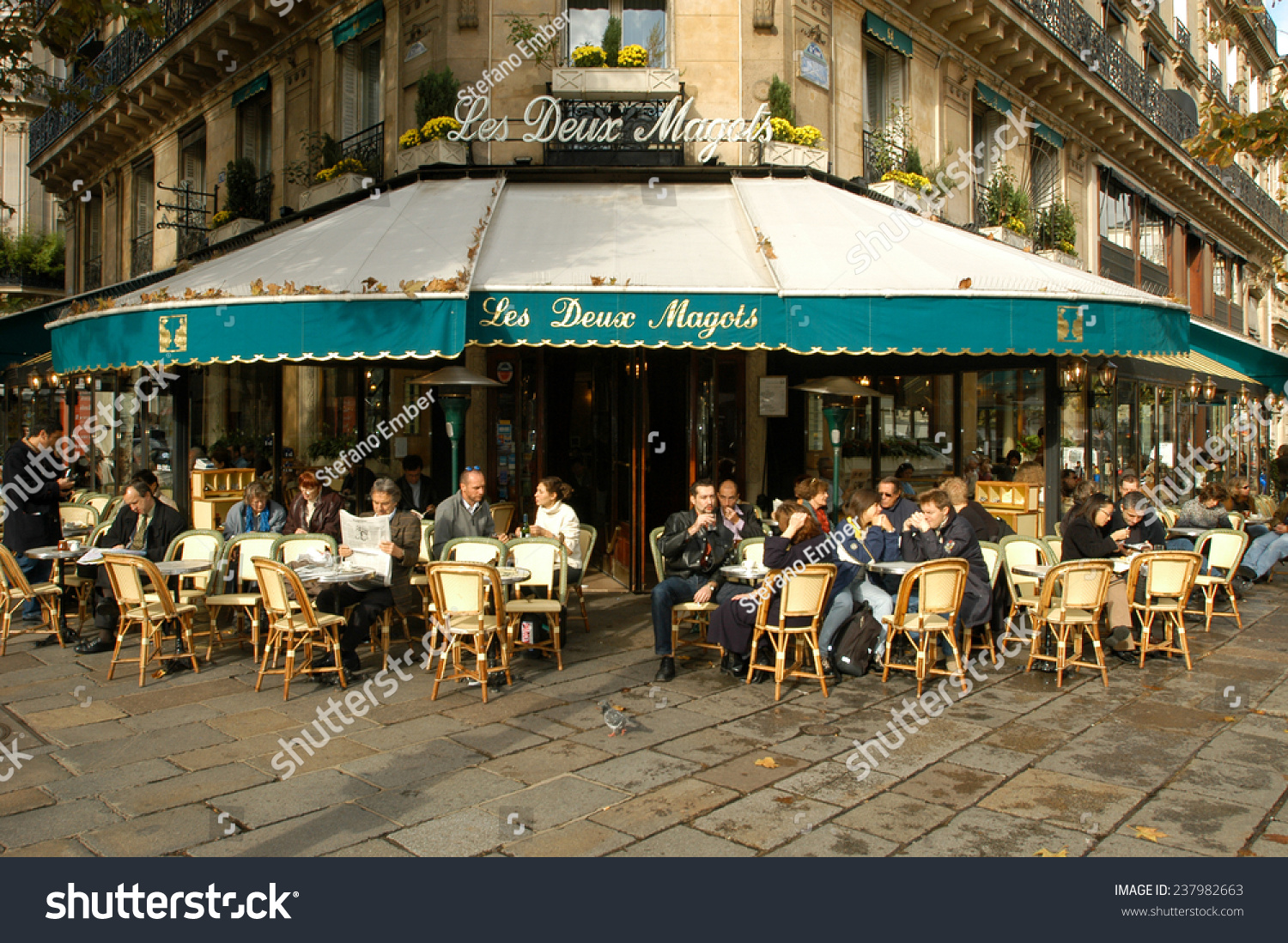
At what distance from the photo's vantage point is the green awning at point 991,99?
13.5 m

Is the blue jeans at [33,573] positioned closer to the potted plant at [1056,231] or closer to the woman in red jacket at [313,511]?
the woman in red jacket at [313,511]

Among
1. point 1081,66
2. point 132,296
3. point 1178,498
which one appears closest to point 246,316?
point 132,296

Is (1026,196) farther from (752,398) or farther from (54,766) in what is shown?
(54,766)

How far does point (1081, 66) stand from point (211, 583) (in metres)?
14.8

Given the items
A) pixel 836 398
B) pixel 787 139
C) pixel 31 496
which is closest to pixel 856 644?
pixel 836 398

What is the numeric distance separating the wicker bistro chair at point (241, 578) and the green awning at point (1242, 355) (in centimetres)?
1091

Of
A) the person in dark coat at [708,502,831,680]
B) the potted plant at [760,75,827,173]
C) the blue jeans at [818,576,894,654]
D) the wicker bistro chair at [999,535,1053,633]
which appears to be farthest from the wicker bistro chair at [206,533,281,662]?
the potted plant at [760,75,827,173]

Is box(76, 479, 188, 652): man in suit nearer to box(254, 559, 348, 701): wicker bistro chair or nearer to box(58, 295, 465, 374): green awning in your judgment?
box(58, 295, 465, 374): green awning

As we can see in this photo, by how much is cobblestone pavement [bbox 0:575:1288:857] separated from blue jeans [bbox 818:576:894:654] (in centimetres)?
36

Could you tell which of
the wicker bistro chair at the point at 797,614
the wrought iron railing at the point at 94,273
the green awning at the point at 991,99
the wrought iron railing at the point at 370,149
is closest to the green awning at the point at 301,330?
the wicker bistro chair at the point at 797,614

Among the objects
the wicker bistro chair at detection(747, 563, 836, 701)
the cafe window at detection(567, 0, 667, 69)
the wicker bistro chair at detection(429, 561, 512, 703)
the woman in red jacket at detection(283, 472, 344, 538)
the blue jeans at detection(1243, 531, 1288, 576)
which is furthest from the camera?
the blue jeans at detection(1243, 531, 1288, 576)

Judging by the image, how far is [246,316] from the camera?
25.1 feet

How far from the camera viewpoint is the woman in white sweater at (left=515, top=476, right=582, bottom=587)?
784 centimetres

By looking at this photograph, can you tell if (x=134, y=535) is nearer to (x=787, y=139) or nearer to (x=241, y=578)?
(x=241, y=578)
